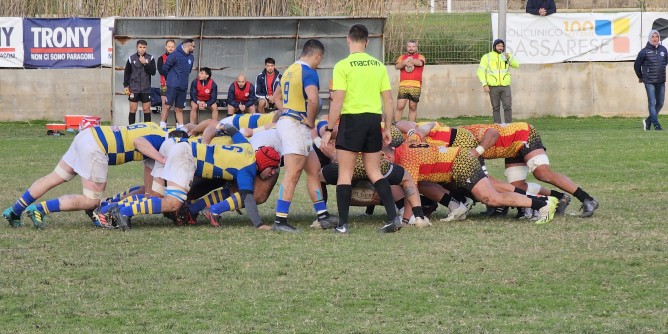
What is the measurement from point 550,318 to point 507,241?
305 cm

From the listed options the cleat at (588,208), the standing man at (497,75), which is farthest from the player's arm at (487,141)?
the standing man at (497,75)

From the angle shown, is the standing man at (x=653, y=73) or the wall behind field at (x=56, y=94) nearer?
the standing man at (x=653, y=73)

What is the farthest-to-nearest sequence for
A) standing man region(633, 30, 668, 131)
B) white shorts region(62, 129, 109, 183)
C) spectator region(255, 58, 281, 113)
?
spectator region(255, 58, 281, 113), standing man region(633, 30, 668, 131), white shorts region(62, 129, 109, 183)

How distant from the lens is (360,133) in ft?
34.8

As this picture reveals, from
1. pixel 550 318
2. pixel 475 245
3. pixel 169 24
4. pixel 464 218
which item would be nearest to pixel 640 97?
pixel 169 24

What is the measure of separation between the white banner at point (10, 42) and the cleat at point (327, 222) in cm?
1847

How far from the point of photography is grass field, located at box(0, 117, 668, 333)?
23.1ft

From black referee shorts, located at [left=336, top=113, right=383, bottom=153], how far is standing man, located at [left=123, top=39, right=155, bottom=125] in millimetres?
14066

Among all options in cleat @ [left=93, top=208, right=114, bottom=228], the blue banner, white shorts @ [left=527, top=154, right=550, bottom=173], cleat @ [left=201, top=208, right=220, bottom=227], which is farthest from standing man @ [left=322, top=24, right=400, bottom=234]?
the blue banner

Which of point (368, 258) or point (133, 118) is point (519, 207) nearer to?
point (368, 258)

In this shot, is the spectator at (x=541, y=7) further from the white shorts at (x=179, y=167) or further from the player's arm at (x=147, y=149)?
the white shorts at (x=179, y=167)

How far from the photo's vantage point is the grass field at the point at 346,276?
277 inches

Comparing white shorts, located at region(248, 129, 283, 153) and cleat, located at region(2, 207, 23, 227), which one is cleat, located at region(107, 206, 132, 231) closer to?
cleat, located at region(2, 207, 23, 227)

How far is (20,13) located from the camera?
28812mm
